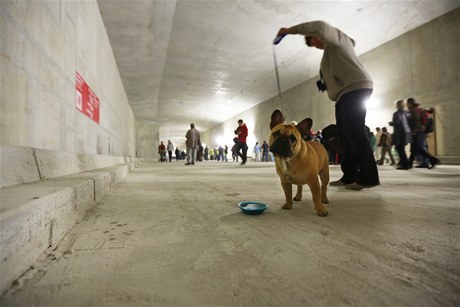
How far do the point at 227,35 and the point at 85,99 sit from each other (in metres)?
6.95

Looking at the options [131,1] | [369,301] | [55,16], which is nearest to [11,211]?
[369,301]

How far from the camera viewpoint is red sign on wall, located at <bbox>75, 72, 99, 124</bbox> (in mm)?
3793

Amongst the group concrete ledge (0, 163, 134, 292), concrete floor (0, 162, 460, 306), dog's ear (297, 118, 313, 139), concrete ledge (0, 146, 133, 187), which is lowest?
concrete floor (0, 162, 460, 306)

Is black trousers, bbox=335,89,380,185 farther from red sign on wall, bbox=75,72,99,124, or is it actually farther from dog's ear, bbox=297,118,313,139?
red sign on wall, bbox=75,72,99,124

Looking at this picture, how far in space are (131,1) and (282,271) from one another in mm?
8089

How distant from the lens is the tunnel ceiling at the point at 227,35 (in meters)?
7.49

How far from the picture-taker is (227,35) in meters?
9.51

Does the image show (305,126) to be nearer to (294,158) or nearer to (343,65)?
(294,158)

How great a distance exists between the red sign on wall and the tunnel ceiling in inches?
140

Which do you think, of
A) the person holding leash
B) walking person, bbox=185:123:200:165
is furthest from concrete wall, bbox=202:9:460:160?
the person holding leash

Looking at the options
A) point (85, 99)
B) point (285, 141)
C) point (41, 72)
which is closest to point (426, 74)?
point (285, 141)

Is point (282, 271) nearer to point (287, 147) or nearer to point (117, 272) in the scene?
point (117, 272)

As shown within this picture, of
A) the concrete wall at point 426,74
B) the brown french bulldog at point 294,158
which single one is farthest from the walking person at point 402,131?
the brown french bulldog at point 294,158

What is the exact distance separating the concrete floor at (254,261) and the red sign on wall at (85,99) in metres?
2.99
